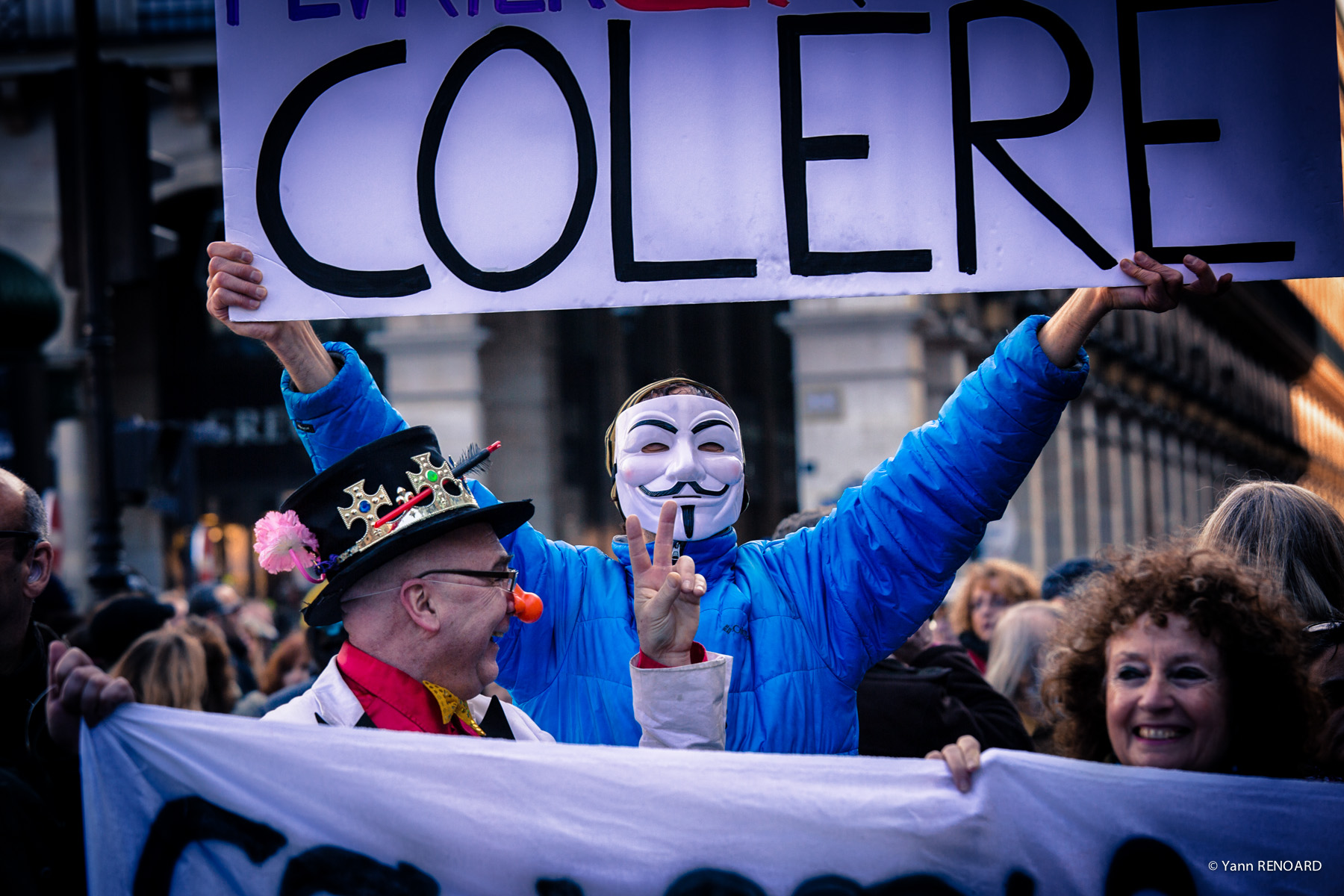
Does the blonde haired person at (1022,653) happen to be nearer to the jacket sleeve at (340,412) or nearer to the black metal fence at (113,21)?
the jacket sleeve at (340,412)

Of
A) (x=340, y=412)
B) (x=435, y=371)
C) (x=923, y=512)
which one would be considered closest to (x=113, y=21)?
(x=435, y=371)

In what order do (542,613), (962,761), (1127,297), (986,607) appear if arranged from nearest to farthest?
(962,761) → (1127,297) → (542,613) → (986,607)

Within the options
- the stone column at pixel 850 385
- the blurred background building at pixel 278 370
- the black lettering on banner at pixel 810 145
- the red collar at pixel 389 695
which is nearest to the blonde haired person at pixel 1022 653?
the black lettering on banner at pixel 810 145

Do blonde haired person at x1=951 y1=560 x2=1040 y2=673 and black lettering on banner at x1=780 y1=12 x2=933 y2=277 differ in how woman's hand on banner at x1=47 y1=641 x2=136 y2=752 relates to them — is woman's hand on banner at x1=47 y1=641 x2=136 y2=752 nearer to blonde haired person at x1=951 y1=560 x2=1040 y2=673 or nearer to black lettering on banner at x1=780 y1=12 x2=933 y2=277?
black lettering on banner at x1=780 y1=12 x2=933 y2=277

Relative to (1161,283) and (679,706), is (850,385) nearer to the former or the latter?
(1161,283)

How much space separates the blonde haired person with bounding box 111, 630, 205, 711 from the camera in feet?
13.4

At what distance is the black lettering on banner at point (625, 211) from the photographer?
245cm

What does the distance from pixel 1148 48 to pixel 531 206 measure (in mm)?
1223

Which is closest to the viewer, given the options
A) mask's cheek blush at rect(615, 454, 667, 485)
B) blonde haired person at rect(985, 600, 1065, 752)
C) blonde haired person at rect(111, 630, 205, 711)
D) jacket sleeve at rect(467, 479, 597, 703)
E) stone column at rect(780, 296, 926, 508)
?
jacket sleeve at rect(467, 479, 597, 703)

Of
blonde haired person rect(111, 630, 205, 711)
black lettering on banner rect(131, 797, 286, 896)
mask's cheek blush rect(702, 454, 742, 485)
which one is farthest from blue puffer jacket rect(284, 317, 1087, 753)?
blonde haired person rect(111, 630, 205, 711)

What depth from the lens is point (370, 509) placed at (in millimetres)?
2297

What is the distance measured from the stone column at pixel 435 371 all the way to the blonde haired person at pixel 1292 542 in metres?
11.0

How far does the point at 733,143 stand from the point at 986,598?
3.83 m

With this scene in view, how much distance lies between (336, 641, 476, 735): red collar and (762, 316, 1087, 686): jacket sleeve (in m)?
0.84
